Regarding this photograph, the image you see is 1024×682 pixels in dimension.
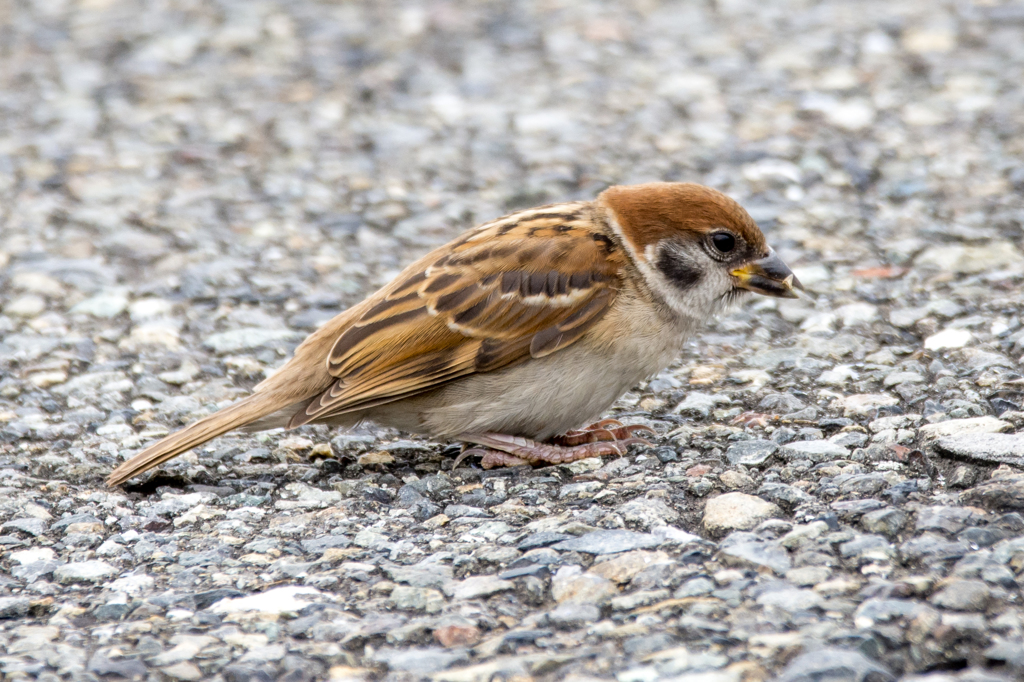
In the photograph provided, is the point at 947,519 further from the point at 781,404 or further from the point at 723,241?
the point at 723,241

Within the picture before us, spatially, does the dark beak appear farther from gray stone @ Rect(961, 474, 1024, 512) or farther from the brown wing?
gray stone @ Rect(961, 474, 1024, 512)

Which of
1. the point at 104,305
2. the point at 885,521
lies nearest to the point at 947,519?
the point at 885,521

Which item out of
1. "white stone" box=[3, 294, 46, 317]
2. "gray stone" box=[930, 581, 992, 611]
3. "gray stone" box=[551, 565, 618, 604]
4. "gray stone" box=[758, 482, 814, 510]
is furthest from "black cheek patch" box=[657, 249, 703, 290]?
"white stone" box=[3, 294, 46, 317]

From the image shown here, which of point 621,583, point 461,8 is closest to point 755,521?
point 621,583

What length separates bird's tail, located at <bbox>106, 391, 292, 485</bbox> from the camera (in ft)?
14.9

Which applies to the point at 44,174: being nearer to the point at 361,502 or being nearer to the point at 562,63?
the point at 562,63

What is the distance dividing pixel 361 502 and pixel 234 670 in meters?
1.24

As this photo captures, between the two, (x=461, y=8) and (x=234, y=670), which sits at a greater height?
(x=461, y=8)

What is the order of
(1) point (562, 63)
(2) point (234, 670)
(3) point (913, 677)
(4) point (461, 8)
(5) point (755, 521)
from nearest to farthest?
1. (3) point (913, 677)
2. (2) point (234, 670)
3. (5) point (755, 521)
4. (1) point (562, 63)
5. (4) point (461, 8)

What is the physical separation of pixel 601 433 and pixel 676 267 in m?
0.71

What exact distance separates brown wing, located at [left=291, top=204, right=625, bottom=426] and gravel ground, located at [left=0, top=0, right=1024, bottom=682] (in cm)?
40

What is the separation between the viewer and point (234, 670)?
328cm

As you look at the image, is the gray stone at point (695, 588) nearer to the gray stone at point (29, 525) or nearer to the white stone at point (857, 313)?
the gray stone at point (29, 525)

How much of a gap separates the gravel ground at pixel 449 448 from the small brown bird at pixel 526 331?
0.21 meters
